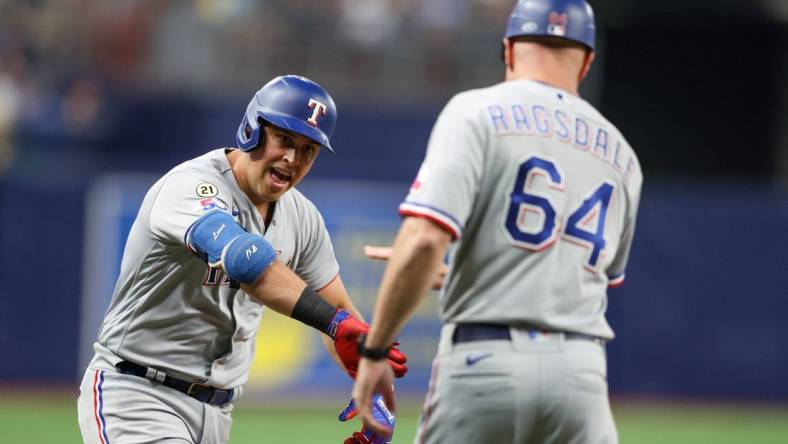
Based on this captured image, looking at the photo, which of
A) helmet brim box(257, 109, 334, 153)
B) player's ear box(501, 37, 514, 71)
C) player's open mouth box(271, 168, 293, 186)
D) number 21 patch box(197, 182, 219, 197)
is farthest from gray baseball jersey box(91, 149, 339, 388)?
player's ear box(501, 37, 514, 71)

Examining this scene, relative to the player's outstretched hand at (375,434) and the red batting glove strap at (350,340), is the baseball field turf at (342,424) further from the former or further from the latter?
the red batting glove strap at (350,340)

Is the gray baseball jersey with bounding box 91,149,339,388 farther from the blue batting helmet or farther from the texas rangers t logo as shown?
the blue batting helmet

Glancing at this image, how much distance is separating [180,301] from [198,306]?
75mm

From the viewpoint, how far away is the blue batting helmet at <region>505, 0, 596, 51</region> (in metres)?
4.23

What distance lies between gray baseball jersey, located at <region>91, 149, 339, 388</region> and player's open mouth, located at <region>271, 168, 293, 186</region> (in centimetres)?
17

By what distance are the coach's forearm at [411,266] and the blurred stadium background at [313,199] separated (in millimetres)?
6480

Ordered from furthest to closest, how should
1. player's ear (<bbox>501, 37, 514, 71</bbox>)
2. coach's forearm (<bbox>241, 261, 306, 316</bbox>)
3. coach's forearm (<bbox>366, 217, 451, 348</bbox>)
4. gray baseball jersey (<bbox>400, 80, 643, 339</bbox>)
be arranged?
1. coach's forearm (<bbox>241, 261, 306, 316</bbox>)
2. player's ear (<bbox>501, 37, 514, 71</bbox>)
3. gray baseball jersey (<bbox>400, 80, 643, 339</bbox>)
4. coach's forearm (<bbox>366, 217, 451, 348</bbox>)

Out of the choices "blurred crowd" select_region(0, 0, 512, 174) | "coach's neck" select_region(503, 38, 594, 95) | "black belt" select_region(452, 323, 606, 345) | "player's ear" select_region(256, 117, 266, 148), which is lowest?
"black belt" select_region(452, 323, 606, 345)

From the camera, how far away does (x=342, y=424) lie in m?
11.2

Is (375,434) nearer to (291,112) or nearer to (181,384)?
(181,384)

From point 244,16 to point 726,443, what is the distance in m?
7.59

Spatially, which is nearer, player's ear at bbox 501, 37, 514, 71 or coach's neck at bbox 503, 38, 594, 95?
coach's neck at bbox 503, 38, 594, 95

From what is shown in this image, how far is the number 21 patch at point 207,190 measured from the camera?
15.8 ft

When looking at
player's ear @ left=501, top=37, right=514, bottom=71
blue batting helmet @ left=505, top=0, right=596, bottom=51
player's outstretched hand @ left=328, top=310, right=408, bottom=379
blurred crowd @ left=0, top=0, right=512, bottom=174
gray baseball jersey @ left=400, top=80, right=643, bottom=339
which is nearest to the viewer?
gray baseball jersey @ left=400, top=80, right=643, bottom=339
